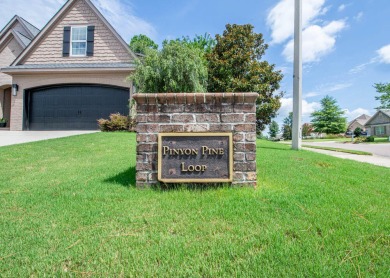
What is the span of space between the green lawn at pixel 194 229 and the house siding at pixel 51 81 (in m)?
11.3

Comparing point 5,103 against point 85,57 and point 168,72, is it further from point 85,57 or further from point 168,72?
point 168,72

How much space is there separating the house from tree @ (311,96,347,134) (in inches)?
1809

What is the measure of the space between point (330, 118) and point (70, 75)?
164ft

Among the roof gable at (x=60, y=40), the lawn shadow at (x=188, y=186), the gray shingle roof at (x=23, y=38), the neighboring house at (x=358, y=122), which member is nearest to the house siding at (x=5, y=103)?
the gray shingle roof at (x=23, y=38)

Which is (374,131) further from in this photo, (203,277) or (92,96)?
(203,277)

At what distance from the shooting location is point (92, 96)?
14.3 meters

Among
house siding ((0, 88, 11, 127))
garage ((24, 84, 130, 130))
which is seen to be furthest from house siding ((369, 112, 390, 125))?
house siding ((0, 88, 11, 127))

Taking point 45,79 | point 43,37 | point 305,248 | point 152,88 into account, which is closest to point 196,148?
point 305,248

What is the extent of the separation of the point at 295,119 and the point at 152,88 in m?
7.11

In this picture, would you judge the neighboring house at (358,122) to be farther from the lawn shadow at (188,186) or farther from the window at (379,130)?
the lawn shadow at (188,186)

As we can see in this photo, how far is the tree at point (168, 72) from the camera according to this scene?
11862 mm

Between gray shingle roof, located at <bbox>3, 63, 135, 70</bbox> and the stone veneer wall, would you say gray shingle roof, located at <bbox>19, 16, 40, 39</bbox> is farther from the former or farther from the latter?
the stone veneer wall

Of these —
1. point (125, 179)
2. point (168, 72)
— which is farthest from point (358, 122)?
point (125, 179)

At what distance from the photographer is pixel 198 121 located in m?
3.08
